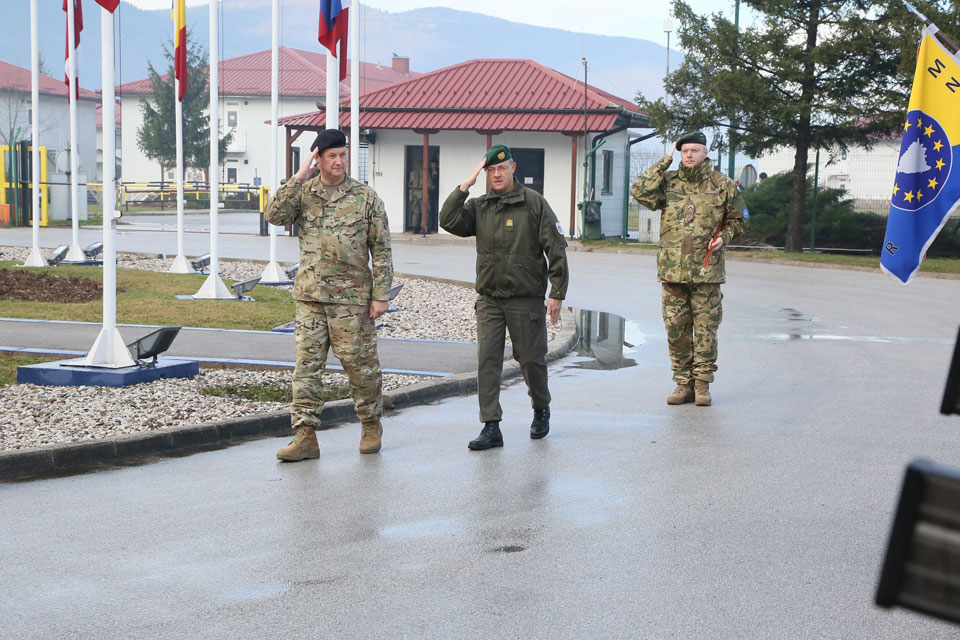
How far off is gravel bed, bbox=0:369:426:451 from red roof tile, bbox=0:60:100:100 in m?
70.5

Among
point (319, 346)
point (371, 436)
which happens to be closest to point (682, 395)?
point (371, 436)

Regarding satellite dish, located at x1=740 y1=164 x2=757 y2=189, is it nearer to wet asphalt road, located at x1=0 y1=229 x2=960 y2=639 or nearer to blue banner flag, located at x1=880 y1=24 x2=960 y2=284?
wet asphalt road, located at x1=0 y1=229 x2=960 y2=639

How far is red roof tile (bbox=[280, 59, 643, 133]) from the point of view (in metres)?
36.0

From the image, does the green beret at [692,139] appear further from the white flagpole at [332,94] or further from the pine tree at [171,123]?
the pine tree at [171,123]

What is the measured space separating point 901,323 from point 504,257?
930cm

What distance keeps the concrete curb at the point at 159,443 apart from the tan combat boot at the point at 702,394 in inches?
89.1

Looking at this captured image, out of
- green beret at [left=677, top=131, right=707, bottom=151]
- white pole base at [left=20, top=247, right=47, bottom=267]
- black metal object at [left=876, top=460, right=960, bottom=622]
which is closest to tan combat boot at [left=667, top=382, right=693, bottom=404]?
green beret at [left=677, top=131, right=707, bottom=151]

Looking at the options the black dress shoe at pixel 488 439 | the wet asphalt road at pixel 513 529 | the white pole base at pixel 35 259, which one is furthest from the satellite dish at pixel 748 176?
the black dress shoe at pixel 488 439

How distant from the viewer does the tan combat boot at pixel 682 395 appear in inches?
381

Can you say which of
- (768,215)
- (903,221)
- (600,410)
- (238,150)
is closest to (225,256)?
(768,215)

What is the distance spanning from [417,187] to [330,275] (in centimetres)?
3176

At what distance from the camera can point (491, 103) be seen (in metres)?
37.8

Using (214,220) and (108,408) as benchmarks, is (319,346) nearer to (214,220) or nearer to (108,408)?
(108,408)

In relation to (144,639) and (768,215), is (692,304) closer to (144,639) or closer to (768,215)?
(144,639)
